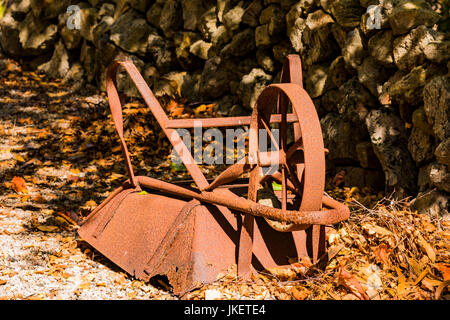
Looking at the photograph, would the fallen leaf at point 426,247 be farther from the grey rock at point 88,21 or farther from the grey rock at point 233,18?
the grey rock at point 88,21

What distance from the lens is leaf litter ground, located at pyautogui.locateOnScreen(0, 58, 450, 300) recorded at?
2.21m

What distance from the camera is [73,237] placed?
304cm

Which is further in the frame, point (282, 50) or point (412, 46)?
point (282, 50)

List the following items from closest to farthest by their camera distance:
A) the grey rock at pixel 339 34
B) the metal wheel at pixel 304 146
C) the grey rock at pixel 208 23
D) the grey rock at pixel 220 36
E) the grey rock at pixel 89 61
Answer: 1. the metal wheel at pixel 304 146
2. the grey rock at pixel 339 34
3. the grey rock at pixel 220 36
4. the grey rock at pixel 208 23
5. the grey rock at pixel 89 61

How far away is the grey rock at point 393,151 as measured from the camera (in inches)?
130

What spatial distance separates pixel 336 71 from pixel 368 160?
897 millimetres

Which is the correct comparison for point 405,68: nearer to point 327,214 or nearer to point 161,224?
point 327,214

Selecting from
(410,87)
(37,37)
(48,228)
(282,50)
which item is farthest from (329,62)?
(37,37)

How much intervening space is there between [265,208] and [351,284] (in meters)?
0.61

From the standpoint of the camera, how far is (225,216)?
93.0 inches

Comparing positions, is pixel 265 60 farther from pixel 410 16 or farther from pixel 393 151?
pixel 393 151

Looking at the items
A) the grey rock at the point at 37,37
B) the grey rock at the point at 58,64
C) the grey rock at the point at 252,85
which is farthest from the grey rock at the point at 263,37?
the grey rock at the point at 37,37

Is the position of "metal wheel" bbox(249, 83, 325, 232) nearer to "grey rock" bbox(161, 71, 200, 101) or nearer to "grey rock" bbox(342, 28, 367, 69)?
"grey rock" bbox(342, 28, 367, 69)

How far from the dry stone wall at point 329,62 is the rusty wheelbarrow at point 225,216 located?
3.50 ft
